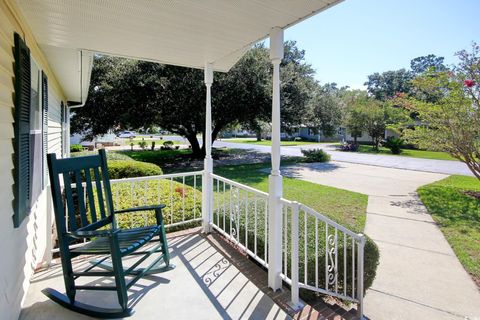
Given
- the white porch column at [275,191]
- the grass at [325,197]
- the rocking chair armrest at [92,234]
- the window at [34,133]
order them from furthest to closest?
the grass at [325,197] → the white porch column at [275,191] → the window at [34,133] → the rocking chair armrest at [92,234]

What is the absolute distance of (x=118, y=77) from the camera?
1109cm

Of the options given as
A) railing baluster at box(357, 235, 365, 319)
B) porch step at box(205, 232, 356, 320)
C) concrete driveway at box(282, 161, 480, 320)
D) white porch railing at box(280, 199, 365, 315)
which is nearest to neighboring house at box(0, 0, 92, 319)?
porch step at box(205, 232, 356, 320)

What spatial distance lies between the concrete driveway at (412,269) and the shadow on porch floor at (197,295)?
823 millimetres

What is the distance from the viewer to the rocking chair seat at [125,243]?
2162 mm

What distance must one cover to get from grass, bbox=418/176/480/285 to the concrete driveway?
15 cm

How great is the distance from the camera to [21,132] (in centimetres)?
194

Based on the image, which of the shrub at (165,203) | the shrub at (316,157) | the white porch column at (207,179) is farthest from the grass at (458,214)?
the shrub at (316,157)

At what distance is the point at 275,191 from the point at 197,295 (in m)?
1.11

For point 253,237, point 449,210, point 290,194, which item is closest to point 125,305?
point 253,237

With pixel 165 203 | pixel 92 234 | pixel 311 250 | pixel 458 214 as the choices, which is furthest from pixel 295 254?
pixel 458 214

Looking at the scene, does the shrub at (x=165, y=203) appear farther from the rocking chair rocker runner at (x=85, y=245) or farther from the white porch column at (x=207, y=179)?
the rocking chair rocker runner at (x=85, y=245)

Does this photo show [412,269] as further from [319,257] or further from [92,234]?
[92,234]

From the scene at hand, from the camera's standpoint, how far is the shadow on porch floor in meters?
2.19

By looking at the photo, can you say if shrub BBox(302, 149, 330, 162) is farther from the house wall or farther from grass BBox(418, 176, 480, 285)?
the house wall
